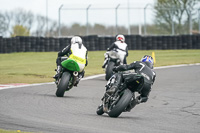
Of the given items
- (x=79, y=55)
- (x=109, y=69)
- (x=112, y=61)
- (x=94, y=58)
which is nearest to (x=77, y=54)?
(x=79, y=55)

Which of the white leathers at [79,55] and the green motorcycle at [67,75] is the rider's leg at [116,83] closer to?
the green motorcycle at [67,75]

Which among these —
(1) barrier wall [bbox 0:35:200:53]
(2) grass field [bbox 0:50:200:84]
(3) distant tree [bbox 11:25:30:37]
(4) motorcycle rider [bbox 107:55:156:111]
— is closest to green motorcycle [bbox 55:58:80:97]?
(4) motorcycle rider [bbox 107:55:156:111]

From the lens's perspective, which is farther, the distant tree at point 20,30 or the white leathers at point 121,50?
the distant tree at point 20,30

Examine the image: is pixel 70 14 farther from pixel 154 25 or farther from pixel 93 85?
pixel 93 85

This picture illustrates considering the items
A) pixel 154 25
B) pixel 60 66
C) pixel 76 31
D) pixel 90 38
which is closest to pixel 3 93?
pixel 60 66

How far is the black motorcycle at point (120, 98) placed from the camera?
27.5ft

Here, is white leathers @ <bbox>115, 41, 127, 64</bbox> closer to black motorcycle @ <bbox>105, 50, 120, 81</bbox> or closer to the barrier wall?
black motorcycle @ <bbox>105, 50, 120, 81</bbox>

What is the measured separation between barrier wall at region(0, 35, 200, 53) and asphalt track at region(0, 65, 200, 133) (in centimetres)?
1685

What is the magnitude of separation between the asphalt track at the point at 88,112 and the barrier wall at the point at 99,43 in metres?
16.9

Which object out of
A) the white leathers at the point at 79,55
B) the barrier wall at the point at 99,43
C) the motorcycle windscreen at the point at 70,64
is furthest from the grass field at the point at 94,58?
the motorcycle windscreen at the point at 70,64

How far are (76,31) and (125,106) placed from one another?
89.3 feet

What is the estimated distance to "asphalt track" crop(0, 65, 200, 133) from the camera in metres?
7.48

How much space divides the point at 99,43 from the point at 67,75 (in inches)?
793

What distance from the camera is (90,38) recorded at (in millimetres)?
31203
